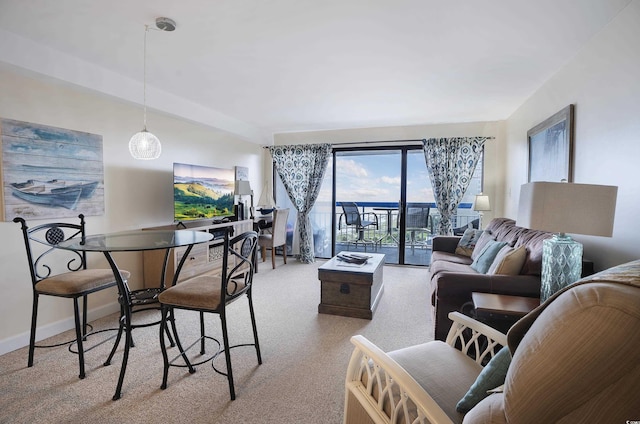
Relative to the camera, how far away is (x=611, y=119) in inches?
84.4

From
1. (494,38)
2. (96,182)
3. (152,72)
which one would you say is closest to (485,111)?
(494,38)

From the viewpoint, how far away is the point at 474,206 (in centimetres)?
467

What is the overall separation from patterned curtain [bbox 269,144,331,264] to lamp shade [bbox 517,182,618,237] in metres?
4.16

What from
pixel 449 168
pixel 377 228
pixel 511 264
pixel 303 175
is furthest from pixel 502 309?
pixel 377 228

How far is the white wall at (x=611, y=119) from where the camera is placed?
6.33 ft

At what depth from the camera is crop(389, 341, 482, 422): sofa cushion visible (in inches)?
48.1

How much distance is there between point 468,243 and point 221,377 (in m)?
3.35

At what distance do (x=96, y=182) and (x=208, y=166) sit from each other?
1.65 m

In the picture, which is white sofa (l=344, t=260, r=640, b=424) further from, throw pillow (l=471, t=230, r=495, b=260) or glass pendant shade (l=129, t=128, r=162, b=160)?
throw pillow (l=471, t=230, r=495, b=260)

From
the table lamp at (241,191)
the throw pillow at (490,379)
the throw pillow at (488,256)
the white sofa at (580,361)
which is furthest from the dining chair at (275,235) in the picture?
the white sofa at (580,361)

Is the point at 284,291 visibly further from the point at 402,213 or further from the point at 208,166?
the point at 402,213

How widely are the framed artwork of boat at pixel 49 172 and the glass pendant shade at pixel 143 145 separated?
0.75 meters

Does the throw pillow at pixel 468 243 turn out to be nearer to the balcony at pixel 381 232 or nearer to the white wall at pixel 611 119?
the balcony at pixel 381 232

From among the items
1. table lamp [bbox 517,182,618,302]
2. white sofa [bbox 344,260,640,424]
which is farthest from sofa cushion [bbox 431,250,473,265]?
white sofa [bbox 344,260,640,424]
